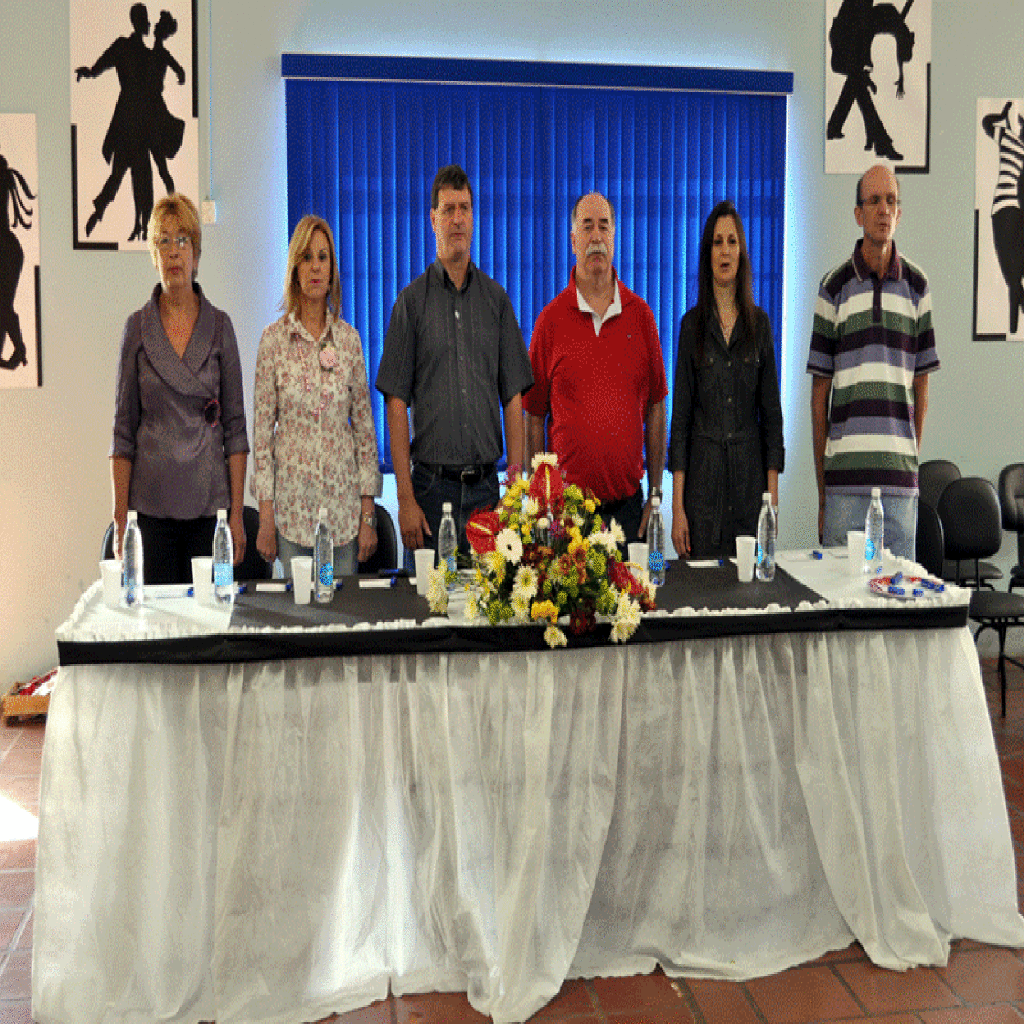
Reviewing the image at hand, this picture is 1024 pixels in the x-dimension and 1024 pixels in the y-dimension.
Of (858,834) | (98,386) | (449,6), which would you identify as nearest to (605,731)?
(858,834)

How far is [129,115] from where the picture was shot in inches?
191

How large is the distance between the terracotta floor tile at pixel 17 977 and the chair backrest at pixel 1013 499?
13.9ft

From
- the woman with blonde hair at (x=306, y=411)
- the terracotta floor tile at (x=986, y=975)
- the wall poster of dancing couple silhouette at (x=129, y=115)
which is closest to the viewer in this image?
the terracotta floor tile at (x=986, y=975)

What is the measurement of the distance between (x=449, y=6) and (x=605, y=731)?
3.33m

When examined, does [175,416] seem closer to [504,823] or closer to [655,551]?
[655,551]

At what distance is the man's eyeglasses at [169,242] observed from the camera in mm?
3533

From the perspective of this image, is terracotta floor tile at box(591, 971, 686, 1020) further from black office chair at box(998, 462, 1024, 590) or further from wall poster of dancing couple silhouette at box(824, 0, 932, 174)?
wall poster of dancing couple silhouette at box(824, 0, 932, 174)

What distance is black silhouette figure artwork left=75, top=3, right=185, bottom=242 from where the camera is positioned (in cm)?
482

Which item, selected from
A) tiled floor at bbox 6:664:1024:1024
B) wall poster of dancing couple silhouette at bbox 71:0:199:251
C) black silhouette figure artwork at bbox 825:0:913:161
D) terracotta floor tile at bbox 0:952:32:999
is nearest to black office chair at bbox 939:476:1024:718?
black silhouette figure artwork at bbox 825:0:913:161

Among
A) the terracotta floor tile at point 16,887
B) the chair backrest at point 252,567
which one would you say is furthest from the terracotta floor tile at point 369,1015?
the chair backrest at point 252,567

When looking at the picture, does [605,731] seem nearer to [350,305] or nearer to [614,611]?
[614,611]

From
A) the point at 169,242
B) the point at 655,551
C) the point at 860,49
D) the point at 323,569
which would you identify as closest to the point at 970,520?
the point at 860,49

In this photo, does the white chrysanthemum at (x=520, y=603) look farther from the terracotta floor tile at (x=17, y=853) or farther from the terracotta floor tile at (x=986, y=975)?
the terracotta floor tile at (x=17, y=853)

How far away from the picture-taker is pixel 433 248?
5051 mm
